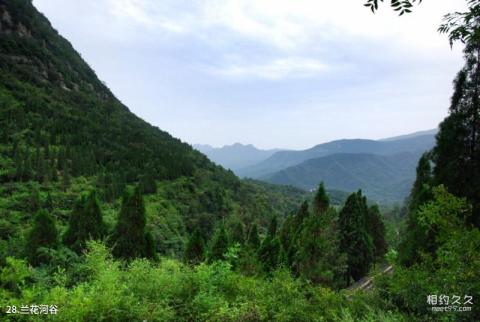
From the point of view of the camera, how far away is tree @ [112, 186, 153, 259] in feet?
58.0

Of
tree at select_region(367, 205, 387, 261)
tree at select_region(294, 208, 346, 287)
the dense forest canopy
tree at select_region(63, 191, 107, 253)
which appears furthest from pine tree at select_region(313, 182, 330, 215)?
tree at select_region(63, 191, 107, 253)

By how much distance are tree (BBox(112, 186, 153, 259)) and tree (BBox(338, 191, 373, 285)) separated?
45.8ft

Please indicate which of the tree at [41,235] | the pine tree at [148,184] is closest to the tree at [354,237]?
the tree at [41,235]

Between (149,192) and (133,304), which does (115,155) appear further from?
(133,304)

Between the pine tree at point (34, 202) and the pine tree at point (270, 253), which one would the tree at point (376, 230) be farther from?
the pine tree at point (34, 202)

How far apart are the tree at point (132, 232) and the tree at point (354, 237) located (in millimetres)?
13954

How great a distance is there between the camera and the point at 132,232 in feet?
58.3

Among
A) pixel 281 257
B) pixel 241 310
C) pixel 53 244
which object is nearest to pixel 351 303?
pixel 241 310

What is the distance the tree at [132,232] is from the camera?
58.0 feet

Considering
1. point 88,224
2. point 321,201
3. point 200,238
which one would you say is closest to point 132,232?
point 88,224

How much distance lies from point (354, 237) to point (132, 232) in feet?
50.8

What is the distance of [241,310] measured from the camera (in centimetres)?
582

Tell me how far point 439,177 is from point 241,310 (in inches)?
338

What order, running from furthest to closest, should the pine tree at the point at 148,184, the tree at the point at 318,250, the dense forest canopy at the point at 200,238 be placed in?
the pine tree at the point at 148,184 → the tree at the point at 318,250 → the dense forest canopy at the point at 200,238
